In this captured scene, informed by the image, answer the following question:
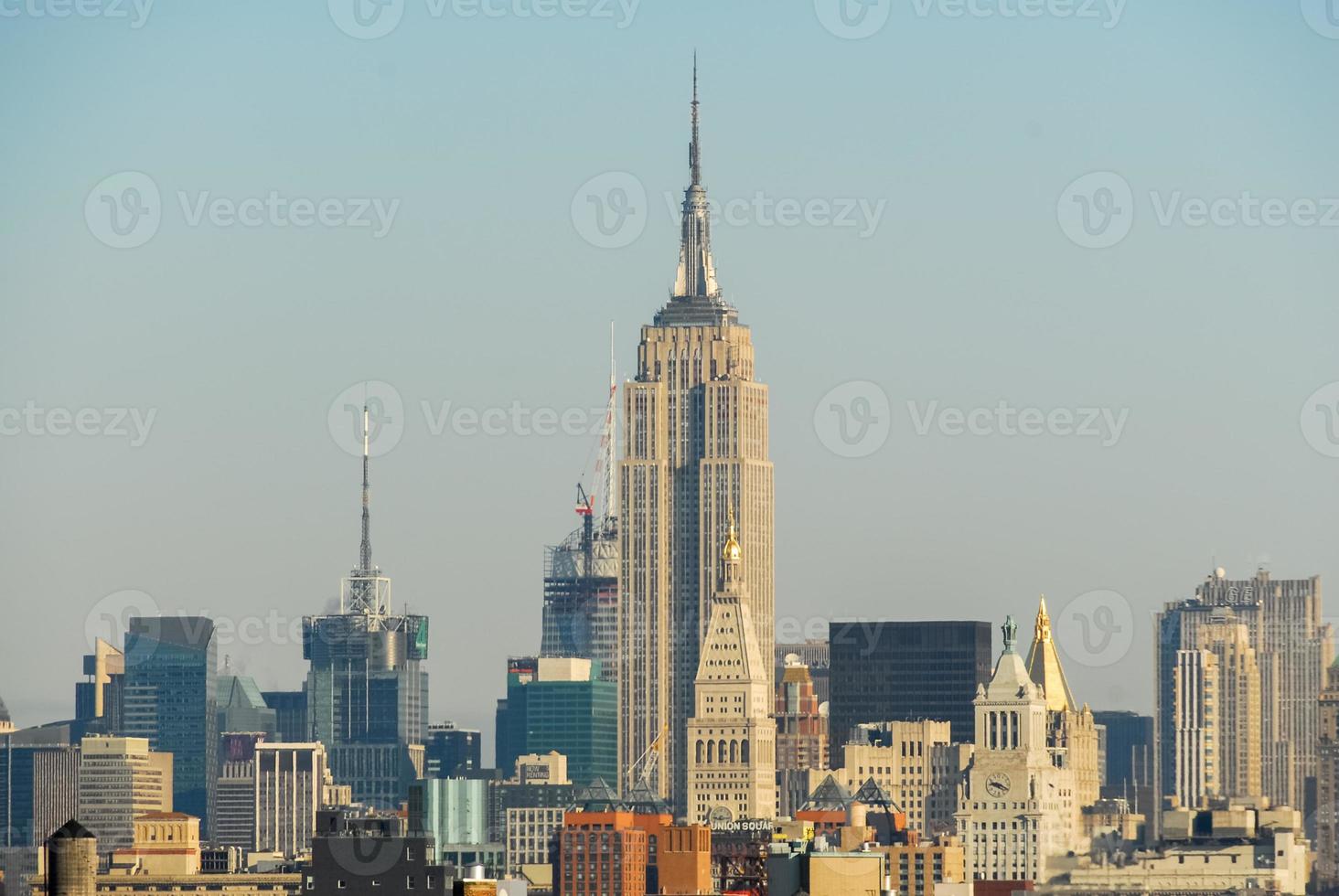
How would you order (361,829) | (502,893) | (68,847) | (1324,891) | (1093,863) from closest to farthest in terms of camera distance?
(68,847)
(361,829)
(502,893)
(1093,863)
(1324,891)

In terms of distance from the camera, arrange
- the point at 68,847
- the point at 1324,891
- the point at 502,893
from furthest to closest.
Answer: the point at 1324,891
the point at 502,893
the point at 68,847

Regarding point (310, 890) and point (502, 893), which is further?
point (502, 893)

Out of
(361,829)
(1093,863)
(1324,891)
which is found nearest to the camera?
(361,829)

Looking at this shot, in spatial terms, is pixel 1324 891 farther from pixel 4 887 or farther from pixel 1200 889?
pixel 4 887

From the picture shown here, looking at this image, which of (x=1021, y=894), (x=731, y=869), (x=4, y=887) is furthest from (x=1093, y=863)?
(x=4, y=887)

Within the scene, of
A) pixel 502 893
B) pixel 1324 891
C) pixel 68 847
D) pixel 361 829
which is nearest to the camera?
pixel 68 847

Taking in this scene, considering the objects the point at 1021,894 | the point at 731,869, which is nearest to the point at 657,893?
the point at 731,869

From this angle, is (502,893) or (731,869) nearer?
(502,893)

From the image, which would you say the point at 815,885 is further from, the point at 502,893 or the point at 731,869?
the point at 731,869

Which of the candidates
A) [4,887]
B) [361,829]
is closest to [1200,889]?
[4,887]
